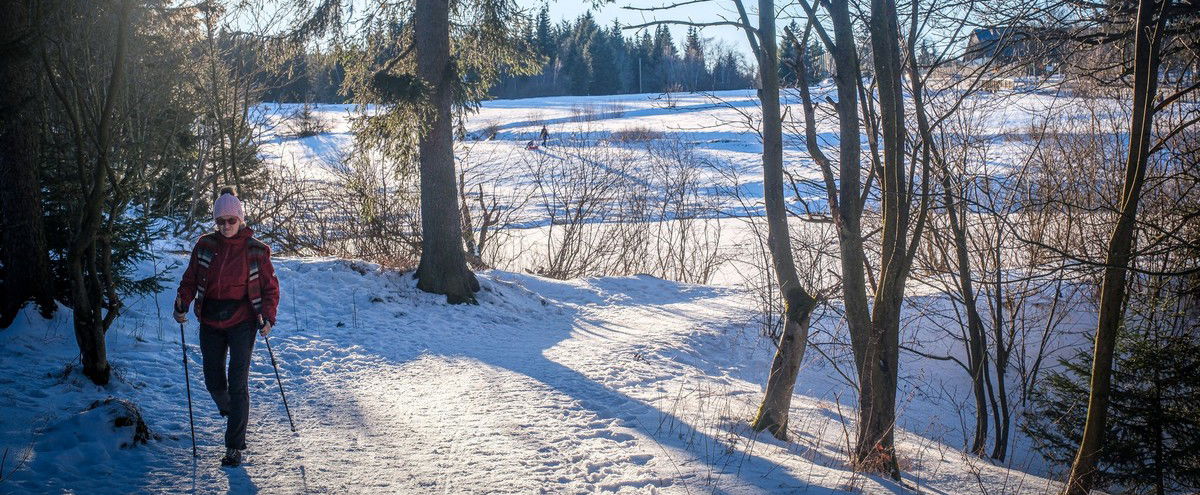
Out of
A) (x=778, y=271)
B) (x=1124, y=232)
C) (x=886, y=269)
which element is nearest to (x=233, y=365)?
(x=778, y=271)

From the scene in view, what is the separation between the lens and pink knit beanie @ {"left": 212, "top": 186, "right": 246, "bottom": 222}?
4.86 m

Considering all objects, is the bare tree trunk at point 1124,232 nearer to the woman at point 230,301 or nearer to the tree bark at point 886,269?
the tree bark at point 886,269

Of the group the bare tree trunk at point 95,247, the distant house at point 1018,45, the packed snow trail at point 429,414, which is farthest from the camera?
the distant house at point 1018,45

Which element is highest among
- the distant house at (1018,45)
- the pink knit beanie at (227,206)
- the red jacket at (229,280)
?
the distant house at (1018,45)

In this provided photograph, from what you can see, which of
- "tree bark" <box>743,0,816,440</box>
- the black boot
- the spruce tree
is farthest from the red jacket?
the spruce tree

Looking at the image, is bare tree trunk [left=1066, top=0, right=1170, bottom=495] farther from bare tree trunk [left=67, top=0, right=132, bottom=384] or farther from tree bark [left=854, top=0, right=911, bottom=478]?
bare tree trunk [left=67, top=0, right=132, bottom=384]

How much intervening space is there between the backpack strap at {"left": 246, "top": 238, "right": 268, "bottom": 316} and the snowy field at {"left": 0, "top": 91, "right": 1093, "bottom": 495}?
1138 mm

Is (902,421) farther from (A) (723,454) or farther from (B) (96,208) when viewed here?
(B) (96,208)

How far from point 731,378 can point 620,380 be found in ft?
7.83

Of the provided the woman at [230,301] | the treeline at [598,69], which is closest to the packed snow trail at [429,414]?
the woman at [230,301]

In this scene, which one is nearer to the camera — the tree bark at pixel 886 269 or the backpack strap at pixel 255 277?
the backpack strap at pixel 255 277

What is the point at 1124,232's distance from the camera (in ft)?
16.1

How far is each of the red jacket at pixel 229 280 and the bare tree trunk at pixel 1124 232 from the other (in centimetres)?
575

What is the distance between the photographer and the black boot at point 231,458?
16.0ft
